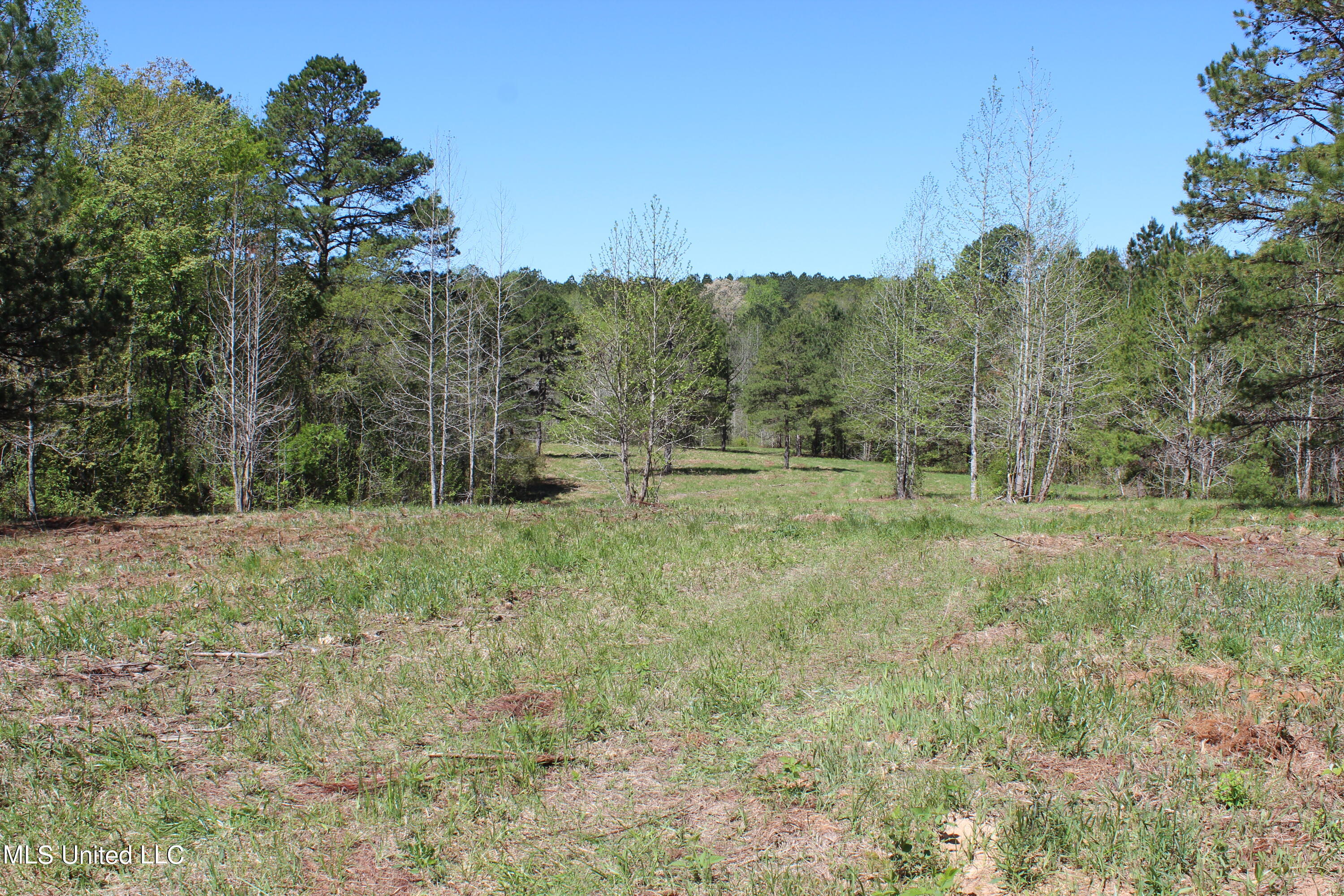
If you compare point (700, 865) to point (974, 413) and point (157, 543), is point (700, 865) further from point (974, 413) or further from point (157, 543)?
point (974, 413)

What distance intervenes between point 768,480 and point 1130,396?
19.3 m

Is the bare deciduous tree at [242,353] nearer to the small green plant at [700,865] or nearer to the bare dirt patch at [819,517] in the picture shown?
the bare dirt patch at [819,517]

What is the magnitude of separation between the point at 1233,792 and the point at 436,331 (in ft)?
85.9

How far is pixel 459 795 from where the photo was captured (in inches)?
166

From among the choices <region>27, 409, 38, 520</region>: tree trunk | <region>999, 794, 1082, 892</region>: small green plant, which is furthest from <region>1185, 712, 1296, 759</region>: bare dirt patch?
<region>27, 409, 38, 520</region>: tree trunk

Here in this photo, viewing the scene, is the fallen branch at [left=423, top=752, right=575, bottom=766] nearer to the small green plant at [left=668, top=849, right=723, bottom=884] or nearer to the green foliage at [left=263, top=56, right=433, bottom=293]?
the small green plant at [left=668, top=849, right=723, bottom=884]

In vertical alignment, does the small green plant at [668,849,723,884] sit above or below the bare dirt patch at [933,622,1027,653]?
below

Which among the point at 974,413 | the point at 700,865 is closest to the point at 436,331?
the point at 974,413

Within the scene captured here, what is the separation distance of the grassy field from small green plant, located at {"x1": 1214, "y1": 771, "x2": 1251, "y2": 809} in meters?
0.05

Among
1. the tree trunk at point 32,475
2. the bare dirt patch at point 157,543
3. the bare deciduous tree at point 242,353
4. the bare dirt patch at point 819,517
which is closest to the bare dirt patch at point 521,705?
the bare dirt patch at point 157,543

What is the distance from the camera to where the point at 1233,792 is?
373 cm

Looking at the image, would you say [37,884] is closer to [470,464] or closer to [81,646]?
[81,646]

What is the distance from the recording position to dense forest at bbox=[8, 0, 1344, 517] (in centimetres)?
1344

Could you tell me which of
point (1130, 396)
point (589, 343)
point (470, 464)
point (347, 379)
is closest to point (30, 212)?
point (589, 343)
